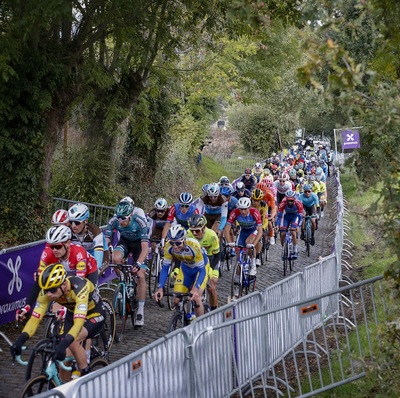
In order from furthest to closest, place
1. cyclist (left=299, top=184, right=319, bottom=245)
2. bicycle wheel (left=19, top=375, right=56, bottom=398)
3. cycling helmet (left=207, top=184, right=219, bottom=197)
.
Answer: cyclist (left=299, top=184, right=319, bottom=245)
cycling helmet (left=207, top=184, right=219, bottom=197)
bicycle wheel (left=19, top=375, right=56, bottom=398)

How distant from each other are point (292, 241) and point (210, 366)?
1050cm

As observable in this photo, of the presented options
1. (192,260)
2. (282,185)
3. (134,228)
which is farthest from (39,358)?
(282,185)

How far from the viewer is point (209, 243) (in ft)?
39.9

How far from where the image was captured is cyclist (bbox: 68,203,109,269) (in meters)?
10.4

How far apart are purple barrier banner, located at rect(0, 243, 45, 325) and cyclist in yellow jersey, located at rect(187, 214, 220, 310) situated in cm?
257

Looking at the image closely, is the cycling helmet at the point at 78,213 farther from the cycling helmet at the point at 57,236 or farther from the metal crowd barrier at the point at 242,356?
the metal crowd barrier at the point at 242,356

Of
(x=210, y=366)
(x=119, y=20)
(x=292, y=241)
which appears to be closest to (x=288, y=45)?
(x=292, y=241)

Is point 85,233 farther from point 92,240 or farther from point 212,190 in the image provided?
point 212,190

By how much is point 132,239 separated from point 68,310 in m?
4.45

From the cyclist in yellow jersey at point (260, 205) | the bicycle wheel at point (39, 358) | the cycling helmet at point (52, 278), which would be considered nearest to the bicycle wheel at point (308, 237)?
the cyclist in yellow jersey at point (260, 205)

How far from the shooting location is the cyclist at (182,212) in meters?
13.9

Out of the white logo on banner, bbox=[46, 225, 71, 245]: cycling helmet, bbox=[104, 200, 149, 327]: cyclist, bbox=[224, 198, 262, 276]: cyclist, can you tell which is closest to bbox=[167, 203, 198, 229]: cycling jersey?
bbox=[224, 198, 262, 276]: cyclist

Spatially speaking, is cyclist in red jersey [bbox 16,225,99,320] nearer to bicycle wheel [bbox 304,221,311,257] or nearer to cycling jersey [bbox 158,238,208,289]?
cycling jersey [bbox 158,238,208,289]

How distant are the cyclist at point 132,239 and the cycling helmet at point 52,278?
391cm
